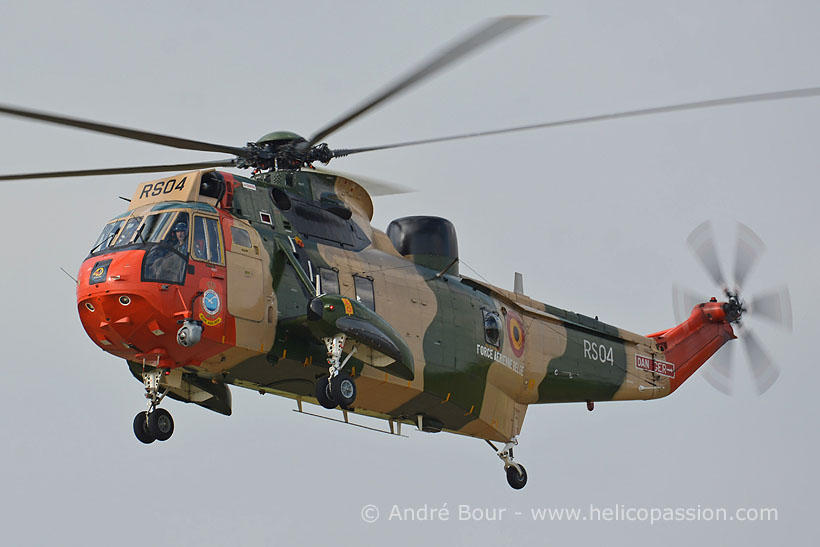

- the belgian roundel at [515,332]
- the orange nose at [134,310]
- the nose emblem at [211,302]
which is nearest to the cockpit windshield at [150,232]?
the orange nose at [134,310]

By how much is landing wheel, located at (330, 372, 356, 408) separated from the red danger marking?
352 inches

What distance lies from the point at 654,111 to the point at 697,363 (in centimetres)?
1029

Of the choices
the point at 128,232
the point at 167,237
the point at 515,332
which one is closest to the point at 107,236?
the point at 128,232

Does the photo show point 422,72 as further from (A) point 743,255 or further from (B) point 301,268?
(A) point 743,255

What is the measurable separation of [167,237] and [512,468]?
908 centimetres

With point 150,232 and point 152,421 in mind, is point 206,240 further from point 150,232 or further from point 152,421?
point 152,421

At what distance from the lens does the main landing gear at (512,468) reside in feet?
77.4

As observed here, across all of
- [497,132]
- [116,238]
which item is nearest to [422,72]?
[497,132]

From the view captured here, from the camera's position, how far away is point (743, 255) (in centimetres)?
2627

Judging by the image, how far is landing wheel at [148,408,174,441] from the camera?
18547 millimetres

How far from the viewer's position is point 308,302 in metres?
19.0

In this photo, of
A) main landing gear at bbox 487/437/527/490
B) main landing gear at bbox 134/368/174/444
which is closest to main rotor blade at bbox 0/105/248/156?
main landing gear at bbox 134/368/174/444

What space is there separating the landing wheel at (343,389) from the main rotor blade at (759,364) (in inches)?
410

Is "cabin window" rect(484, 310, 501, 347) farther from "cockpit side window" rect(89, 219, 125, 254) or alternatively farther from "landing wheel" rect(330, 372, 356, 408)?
"cockpit side window" rect(89, 219, 125, 254)
